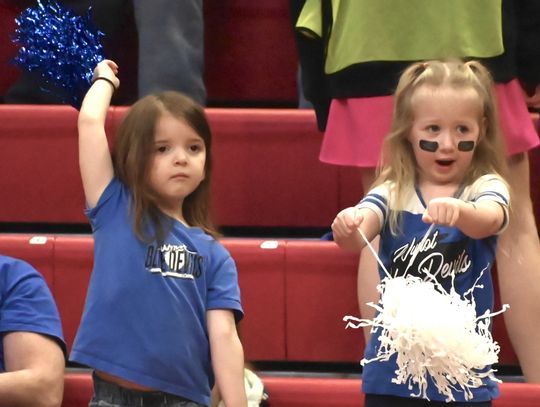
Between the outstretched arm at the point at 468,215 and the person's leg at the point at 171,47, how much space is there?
108cm

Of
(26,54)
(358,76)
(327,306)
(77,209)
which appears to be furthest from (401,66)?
(77,209)

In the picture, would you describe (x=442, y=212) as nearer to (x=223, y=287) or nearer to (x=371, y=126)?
(x=223, y=287)

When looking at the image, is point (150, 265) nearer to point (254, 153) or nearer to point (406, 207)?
point (406, 207)

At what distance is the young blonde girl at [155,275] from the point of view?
1.92 m

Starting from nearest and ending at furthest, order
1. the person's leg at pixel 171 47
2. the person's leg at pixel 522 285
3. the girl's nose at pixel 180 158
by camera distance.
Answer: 1. the girl's nose at pixel 180 158
2. the person's leg at pixel 522 285
3. the person's leg at pixel 171 47

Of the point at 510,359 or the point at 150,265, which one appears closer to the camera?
the point at 150,265

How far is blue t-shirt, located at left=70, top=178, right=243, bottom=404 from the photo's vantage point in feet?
6.29

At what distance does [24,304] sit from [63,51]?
0.42 m

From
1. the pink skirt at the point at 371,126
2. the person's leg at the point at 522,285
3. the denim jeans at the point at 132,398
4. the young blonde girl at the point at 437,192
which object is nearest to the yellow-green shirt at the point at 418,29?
the pink skirt at the point at 371,126

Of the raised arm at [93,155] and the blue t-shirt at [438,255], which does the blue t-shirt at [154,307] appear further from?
the blue t-shirt at [438,255]

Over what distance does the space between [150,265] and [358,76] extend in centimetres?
60

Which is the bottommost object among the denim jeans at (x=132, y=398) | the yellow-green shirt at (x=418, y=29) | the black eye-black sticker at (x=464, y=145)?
the denim jeans at (x=132, y=398)

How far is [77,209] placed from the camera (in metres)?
2.81

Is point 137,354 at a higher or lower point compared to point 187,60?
lower
